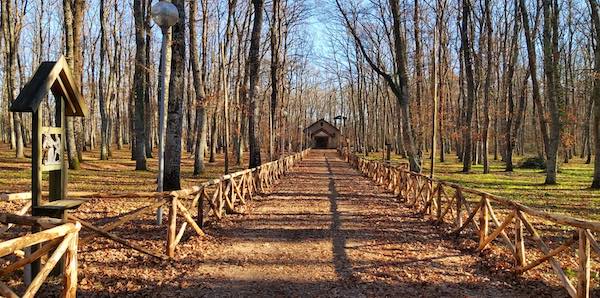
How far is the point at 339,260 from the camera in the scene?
6949 mm

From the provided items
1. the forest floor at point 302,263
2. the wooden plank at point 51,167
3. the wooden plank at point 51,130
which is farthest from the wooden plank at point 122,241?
the wooden plank at point 51,130

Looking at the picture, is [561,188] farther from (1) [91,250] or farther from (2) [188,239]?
(1) [91,250]

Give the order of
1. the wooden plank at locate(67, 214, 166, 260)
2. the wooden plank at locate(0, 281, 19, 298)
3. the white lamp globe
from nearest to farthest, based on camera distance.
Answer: the wooden plank at locate(0, 281, 19, 298) < the wooden plank at locate(67, 214, 166, 260) < the white lamp globe

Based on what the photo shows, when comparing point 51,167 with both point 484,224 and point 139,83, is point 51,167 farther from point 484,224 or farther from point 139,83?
point 139,83

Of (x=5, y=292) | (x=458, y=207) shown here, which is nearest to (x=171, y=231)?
(x=5, y=292)

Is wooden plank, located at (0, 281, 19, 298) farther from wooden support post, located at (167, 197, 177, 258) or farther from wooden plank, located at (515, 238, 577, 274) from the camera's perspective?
wooden plank, located at (515, 238, 577, 274)

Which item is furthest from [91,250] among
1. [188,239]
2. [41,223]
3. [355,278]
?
[355,278]

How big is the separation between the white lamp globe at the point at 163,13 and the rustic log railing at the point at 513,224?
6.58 m

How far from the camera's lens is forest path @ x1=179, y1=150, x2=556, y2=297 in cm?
567

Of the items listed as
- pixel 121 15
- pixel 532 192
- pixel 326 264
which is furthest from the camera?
pixel 121 15

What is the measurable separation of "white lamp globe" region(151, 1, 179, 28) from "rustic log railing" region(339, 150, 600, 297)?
658cm

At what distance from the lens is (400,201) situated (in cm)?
1409

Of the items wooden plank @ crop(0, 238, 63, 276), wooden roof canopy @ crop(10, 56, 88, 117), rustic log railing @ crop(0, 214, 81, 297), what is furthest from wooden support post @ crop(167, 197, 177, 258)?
wooden plank @ crop(0, 238, 63, 276)

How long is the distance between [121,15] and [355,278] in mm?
32278
